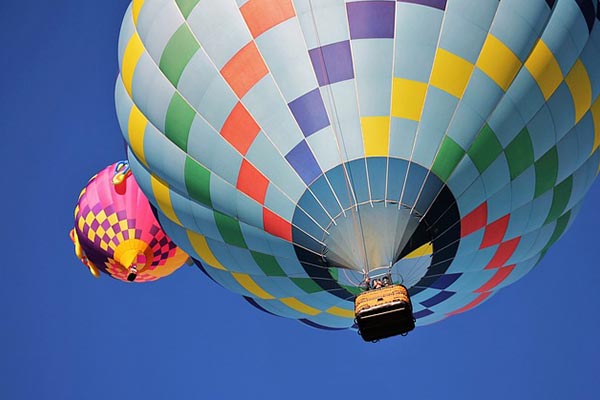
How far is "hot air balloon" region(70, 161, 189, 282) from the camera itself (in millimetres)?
12547

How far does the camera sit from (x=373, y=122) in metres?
8.14

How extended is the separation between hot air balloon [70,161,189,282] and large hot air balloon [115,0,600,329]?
11.4 ft

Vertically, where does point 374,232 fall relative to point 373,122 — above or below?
below

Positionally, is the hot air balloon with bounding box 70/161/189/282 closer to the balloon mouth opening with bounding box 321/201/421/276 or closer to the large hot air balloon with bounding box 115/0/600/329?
the large hot air balloon with bounding box 115/0/600/329

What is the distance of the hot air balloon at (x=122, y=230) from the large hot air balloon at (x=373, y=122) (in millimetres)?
3472

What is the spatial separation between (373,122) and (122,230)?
17.5ft

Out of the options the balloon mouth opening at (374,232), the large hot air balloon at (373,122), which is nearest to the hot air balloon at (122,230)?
the large hot air balloon at (373,122)

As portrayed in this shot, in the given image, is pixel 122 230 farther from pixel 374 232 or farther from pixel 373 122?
pixel 373 122

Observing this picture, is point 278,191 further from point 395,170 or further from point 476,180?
point 476,180

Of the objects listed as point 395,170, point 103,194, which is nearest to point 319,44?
point 395,170

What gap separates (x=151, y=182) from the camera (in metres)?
9.84

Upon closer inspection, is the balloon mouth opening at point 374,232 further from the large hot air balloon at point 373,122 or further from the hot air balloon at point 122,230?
the hot air balloon at point 122,230

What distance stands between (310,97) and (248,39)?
0.78 metres

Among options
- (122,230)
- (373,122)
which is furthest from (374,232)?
(122,230)
